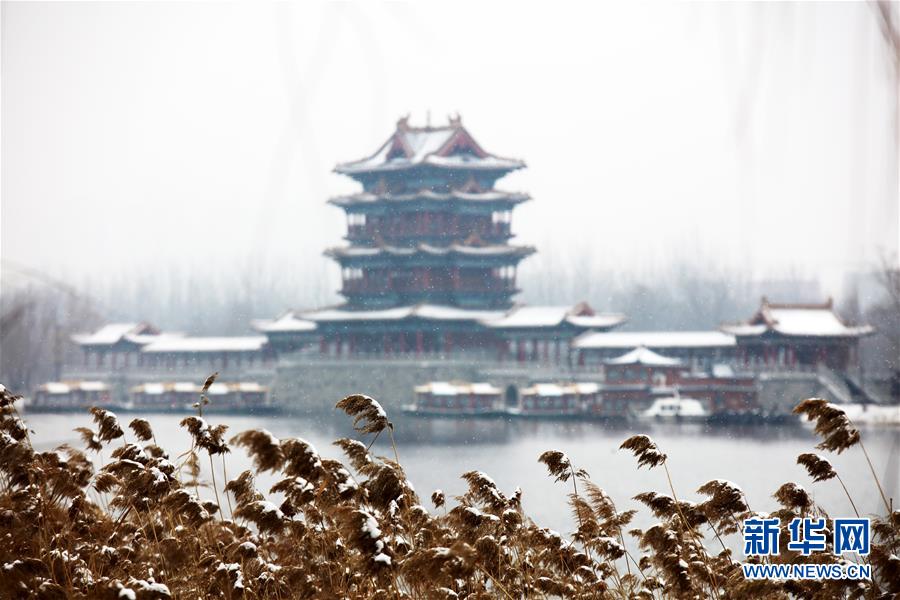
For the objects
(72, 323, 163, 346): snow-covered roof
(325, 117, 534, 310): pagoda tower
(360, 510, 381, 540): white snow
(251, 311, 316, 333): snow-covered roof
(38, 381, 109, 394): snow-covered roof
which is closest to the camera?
(360, 510, 381, 540): white snow

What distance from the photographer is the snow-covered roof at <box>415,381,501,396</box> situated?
33438 millimetres

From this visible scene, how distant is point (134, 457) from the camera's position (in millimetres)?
4098

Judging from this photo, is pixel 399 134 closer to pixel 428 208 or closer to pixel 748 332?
pixel 428 208

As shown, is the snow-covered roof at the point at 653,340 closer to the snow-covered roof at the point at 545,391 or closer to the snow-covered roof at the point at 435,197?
the snow-covered roof at the point at 545,391

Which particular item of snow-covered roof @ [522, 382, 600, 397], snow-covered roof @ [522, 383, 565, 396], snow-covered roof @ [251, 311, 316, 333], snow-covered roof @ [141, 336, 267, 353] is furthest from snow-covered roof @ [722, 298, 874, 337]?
snow-covered roof @ [141, 336, 267, 353]

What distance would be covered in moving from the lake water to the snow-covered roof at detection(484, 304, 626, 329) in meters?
2.98

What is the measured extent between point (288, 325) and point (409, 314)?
181 inches

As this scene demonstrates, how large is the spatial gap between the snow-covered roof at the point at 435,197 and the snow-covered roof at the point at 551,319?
3.42m

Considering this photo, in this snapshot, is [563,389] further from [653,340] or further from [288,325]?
[288,325]

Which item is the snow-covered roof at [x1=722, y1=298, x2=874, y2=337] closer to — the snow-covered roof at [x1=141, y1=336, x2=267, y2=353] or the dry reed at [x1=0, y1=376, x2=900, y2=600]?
the snow-covered roof at [x1=141, y1=336, x2=267, y2=353]

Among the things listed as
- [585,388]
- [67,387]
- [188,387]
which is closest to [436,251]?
[585,388]

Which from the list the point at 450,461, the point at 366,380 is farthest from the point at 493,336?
the point at 450,461

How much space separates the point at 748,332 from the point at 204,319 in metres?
35.0

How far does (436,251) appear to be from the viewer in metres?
35.7
